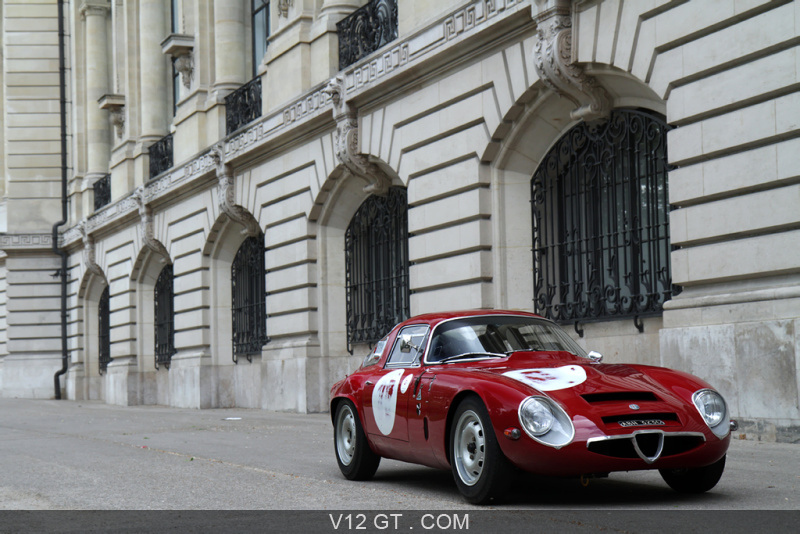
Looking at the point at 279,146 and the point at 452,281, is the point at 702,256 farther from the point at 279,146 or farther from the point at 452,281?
the point at 279,146

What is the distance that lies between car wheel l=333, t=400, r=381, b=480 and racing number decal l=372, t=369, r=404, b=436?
358 mm

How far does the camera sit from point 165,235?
97.5 feet

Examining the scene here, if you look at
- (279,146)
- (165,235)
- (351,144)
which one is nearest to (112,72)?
(165,235)

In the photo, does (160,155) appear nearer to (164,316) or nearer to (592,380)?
(164,316)

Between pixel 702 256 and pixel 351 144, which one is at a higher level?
pixel 351 144

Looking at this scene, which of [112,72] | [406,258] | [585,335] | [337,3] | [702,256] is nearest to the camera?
[702,256]

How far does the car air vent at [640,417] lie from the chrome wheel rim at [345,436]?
2.75m

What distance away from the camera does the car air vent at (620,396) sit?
6805 millimetres

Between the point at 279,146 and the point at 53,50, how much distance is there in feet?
76.7

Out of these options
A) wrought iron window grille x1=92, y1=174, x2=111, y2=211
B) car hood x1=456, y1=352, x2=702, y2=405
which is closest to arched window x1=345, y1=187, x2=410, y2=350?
car hood x1=456, y1=352, x2=702, y2=405

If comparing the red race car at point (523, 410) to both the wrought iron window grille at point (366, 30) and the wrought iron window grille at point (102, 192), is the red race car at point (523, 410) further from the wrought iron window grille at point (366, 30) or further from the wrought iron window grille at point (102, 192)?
the wrought iron window grille at point (102, 192)

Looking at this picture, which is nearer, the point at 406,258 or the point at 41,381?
the point at 406,258

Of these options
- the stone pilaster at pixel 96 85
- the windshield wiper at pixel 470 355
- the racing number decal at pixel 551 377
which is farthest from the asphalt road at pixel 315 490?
the stone pilaster at pixel 96 85

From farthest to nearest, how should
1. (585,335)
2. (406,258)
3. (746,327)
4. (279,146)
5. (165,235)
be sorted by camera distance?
(165,235) → (279,146) → (406,258) → (585,335) → (746,327)
